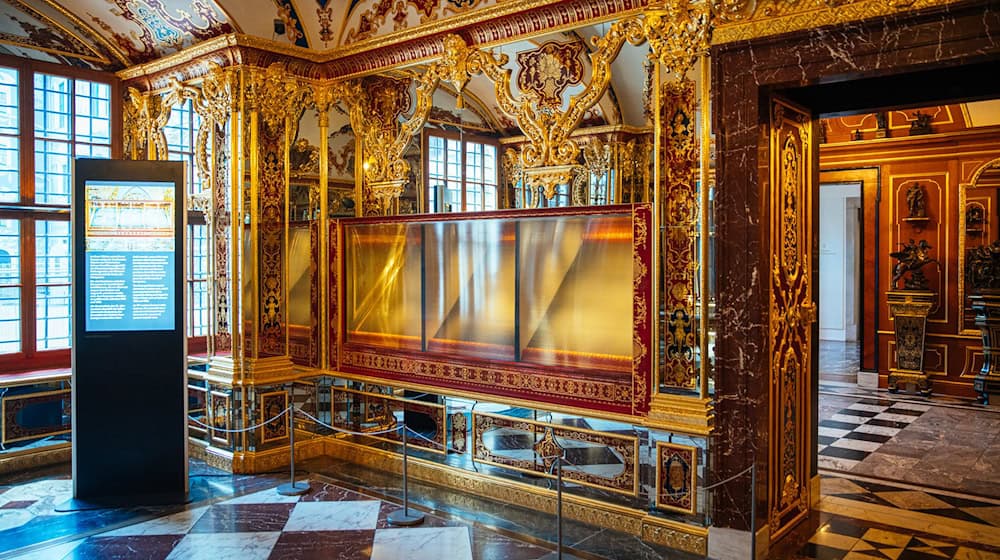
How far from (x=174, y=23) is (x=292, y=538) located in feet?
13.9

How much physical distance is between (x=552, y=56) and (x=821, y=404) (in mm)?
6025

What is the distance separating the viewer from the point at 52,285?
694 centimetres

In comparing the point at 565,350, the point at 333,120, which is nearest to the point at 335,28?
the point at 333,120

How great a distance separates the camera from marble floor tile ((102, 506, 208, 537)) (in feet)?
16.0

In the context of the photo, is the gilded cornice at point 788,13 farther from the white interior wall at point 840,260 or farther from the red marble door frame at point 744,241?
the white interior wall at point 840,260

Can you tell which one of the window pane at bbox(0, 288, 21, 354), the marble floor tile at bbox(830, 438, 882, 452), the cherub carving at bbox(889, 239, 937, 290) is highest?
the cherub carving at bbox(889, 239, 937, 290)

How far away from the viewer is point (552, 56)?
5129mm

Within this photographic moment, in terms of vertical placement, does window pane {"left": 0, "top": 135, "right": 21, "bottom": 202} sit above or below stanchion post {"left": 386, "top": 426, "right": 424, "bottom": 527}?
above

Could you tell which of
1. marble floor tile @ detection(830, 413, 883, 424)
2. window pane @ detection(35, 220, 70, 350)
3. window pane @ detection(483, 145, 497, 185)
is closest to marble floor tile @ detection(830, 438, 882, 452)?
marble floor tile @ detection(830, 413, 883, 424)

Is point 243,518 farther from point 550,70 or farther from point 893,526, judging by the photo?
point 893,526

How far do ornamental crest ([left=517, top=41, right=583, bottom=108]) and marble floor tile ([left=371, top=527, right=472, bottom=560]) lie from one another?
9.57 ft

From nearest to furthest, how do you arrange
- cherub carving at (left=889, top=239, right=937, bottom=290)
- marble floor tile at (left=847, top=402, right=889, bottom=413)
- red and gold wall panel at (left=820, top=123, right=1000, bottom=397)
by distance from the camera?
marble floor tile at (left=847, top=402, right=889, bottom=413) → red and gold wall panel at (left=820, top=123, right=1000, bottom=397) → cherub carving at (left=889, top=239, right=937, bottom=290)

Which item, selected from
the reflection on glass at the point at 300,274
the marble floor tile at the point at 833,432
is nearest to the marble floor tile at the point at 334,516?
the reflection on glass at the point at 300,274

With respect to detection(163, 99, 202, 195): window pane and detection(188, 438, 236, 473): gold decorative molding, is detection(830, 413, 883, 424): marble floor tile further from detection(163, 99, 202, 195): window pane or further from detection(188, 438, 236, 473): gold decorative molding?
detection(163, 99, 202, 195): window pane
